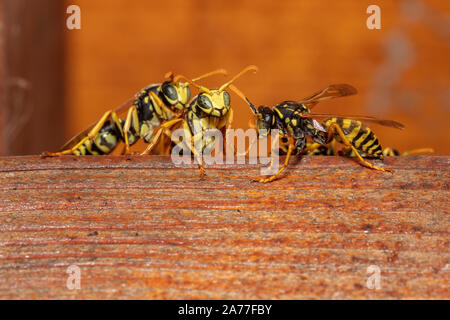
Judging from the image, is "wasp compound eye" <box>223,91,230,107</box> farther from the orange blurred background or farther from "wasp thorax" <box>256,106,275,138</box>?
the orange blurred background

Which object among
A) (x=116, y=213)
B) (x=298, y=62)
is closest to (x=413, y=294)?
(x=116, y=213)

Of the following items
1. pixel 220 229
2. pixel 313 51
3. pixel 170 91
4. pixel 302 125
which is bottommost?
pixel 220 229

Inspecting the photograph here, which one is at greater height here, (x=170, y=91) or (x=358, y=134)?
(x=170, y=91)

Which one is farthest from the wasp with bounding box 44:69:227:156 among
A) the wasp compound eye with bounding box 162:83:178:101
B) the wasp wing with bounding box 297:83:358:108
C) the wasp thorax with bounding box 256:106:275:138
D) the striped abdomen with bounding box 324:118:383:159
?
the striped abdomen with bounding box 324:118:383:159

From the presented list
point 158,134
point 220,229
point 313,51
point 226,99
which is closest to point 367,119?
point 226,99

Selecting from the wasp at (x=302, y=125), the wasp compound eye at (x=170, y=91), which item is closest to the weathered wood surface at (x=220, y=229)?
the wasp at (x=302, y=125)

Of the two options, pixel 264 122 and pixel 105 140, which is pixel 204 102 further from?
pixel 105 140

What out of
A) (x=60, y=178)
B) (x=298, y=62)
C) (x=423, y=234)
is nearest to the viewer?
(x=423, y=234)
